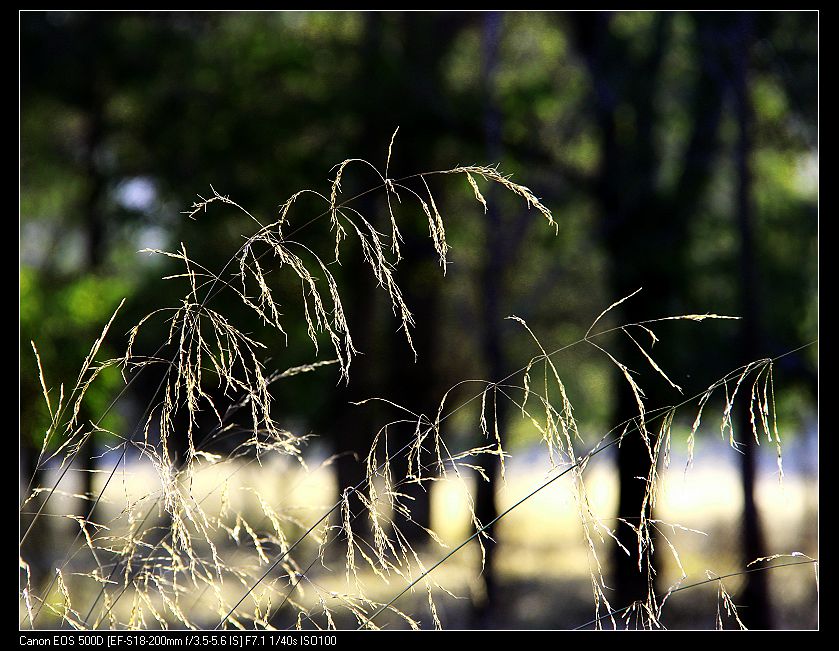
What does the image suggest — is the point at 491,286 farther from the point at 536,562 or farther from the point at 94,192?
the point at 536,562

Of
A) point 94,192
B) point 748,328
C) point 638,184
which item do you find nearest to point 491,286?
point 638,184

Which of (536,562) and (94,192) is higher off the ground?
(94,192)

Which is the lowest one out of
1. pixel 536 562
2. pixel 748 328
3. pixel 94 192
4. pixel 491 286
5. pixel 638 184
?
pixel 536 562

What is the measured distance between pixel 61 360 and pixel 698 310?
5.10 m

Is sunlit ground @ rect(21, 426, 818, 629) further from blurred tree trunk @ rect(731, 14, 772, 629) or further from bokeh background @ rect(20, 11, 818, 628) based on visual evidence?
blurred tree trunk @ rect(731, 14, 772, 629)

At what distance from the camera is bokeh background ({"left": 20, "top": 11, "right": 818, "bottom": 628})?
7.65m

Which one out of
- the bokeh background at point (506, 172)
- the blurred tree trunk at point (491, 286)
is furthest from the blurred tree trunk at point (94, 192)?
the blurred tree trunk at point (491, 286)

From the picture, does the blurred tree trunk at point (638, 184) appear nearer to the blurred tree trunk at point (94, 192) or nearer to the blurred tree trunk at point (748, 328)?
the blurred tree trunk at point (748, 328)

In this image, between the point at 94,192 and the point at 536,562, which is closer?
the point at 94,192

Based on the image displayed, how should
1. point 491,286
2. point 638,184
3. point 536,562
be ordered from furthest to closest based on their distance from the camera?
point 536,562 < point 491,286 < point 638,184

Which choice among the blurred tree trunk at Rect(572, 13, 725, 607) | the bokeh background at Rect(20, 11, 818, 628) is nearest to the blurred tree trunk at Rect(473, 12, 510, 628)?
the bokeh background at Rect(20, 11, 818, 628)

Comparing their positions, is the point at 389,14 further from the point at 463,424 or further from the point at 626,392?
the point at 463,424

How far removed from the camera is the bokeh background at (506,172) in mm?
7652

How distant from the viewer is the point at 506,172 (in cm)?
805
